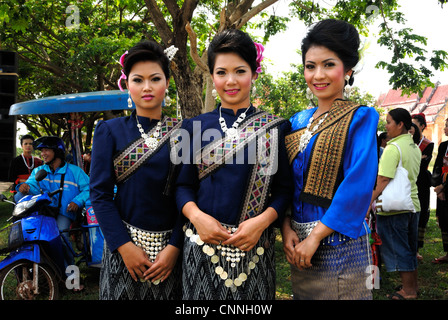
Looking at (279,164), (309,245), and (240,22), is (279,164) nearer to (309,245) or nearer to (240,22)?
(309,245)

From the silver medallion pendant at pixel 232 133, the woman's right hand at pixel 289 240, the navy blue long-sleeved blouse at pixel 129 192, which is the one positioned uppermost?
the silver medallion pendant at pixel 232 133

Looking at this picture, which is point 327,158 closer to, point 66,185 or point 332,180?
point 332,180

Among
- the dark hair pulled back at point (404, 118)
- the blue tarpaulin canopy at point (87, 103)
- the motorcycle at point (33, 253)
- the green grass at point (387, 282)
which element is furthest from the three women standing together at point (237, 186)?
the blue tarpaulin canopy at point (87, 103)

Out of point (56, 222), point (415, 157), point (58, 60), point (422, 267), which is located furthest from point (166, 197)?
point (58, 60)

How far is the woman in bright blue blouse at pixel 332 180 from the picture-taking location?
175 cm

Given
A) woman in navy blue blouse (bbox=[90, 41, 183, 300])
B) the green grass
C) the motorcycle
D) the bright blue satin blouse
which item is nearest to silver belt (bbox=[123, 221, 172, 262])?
woman in navy blue blouse (bbox=[90, 41, 183, 300])

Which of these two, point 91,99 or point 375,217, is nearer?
point 375,217

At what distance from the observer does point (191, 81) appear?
602 cm

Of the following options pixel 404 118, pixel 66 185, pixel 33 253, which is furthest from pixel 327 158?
pixel 66 185

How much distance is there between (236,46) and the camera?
6.14 feet

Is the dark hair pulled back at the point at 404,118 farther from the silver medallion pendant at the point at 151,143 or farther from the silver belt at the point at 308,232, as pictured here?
the silver medallion pendant at the point at 151,143

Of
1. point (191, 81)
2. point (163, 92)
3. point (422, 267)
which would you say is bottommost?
point (422, 267)

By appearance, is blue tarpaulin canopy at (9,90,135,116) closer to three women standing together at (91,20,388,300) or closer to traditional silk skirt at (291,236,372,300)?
three women standing together at (91,20,388,300)
